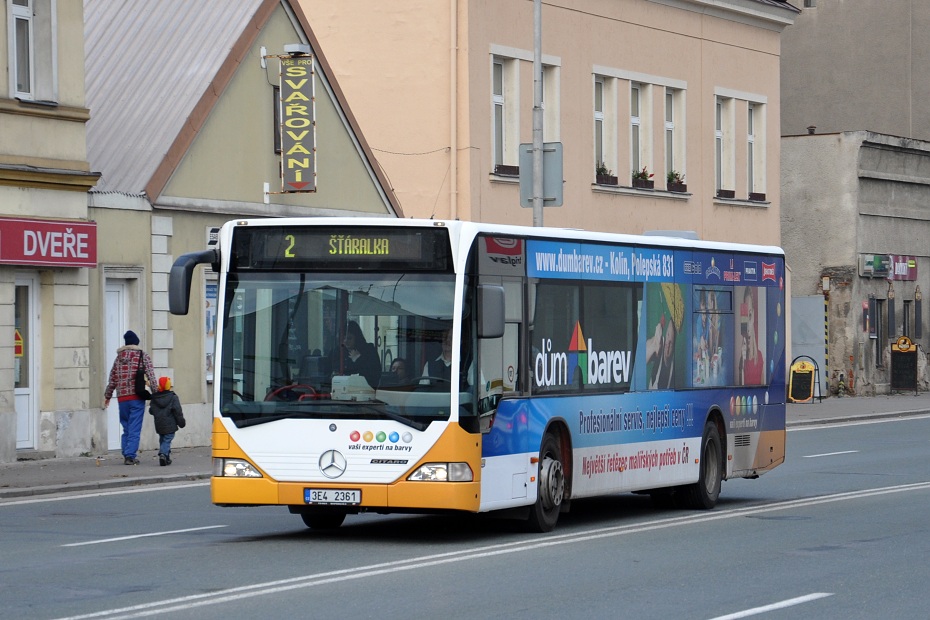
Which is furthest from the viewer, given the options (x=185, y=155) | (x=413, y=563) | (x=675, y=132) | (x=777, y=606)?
(x=675, y=132)

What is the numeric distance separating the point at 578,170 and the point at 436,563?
23.8m

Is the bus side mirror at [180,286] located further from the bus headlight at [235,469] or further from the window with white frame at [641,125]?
the window with white frame at [641,125]

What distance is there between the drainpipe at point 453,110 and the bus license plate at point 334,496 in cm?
1915

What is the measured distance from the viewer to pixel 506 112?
33969 mm

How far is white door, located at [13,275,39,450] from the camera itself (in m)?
23.6

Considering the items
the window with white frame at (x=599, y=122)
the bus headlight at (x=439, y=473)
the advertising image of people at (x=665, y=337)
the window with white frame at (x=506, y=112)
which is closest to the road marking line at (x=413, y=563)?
the bus headlight at (x=439, y=473)

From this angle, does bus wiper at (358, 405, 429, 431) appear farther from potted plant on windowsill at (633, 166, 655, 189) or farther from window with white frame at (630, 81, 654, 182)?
window with white frame at (630, 81, 654, 182)

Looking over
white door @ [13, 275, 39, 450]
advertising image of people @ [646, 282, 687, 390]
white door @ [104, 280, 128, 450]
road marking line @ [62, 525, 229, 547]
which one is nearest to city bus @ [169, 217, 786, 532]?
road marking line @ [62, 525, 229, 547]

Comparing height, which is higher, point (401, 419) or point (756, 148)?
point (756, 148)

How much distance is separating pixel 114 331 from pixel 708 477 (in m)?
11.0

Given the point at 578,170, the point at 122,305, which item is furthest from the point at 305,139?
the point at 578,170

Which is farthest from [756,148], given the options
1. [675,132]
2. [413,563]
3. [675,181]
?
[413,563]

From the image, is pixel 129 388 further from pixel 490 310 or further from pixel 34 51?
pixel 490 310

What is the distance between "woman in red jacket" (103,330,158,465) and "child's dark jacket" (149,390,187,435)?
196 mm
